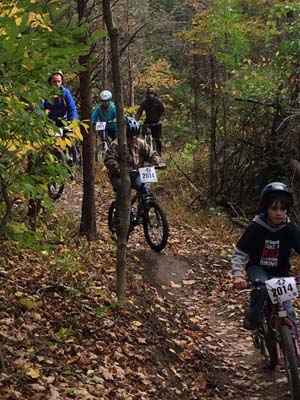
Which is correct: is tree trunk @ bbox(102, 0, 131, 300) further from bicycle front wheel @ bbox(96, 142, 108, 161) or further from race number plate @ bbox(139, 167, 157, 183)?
bicycle front wheel @ bbox(96, 142, 108, 161)

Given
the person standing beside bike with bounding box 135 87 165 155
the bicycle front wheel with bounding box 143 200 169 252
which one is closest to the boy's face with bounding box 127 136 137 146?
the bicycle front wheel with bounding box 143 200 169 252

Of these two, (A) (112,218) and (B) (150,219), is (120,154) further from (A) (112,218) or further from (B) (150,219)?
(A) (112,218)

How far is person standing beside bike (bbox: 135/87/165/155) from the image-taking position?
16.2 meters

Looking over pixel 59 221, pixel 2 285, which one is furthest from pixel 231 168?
pixel 2 285

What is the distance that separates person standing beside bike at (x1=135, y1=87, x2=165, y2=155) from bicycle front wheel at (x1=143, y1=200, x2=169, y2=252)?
292 inches

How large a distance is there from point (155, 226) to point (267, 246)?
→ 12.7 ft

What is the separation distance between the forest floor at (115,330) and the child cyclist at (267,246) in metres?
0.92

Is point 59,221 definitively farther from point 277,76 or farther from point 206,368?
point 277,76

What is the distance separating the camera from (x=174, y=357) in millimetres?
5762

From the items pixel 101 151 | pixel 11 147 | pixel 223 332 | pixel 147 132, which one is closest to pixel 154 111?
pixel 147 132

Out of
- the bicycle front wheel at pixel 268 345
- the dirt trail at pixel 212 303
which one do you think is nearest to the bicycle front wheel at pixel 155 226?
the dirt trail at pixel 212 303

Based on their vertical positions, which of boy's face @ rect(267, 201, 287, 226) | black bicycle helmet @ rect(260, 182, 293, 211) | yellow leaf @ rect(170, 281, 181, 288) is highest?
black bicycle helmet @ rect(260, 182, 293, 211)

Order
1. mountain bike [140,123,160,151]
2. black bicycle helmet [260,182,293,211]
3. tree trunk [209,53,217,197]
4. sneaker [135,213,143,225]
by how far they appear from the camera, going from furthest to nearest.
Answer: mountain bike [140,123,160,151], tree trunk [209,53,217,197], sneaker [135,213,143,225], black bicycle helmet [260,182,293,211]

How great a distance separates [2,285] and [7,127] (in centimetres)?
246
